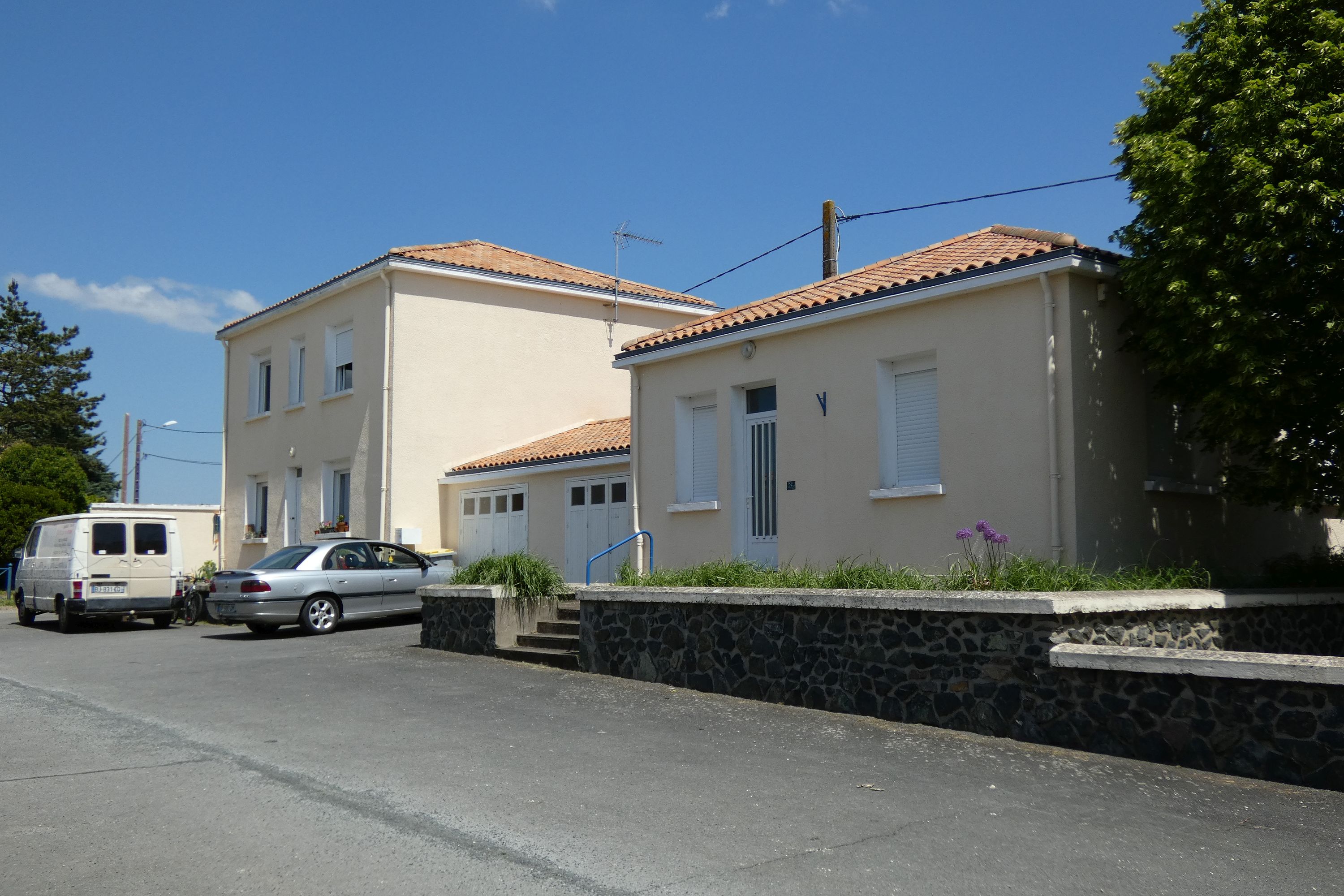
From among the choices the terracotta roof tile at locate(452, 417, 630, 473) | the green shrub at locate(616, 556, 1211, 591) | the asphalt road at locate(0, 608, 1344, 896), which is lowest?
the asphalt road at locate(0, 608, 1344, 896)

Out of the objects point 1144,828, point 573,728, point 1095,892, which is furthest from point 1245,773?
point 573,728

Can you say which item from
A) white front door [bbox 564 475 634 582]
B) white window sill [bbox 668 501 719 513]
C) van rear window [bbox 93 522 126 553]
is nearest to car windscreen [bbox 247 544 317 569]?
van rear window [bbox 93 522 126 553]

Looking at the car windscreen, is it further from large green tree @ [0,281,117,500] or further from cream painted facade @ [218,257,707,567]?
large green tree @ [0,281,117,500]

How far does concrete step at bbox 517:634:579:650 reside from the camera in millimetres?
13180

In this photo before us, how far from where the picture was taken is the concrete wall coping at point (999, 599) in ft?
27.8

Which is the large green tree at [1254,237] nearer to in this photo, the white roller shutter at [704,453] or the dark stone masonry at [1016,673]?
the dark stone masonry at [1016,673]

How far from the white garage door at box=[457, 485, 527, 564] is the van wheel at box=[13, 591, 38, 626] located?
8028 millimetres

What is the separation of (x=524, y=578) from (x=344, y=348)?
1168cm

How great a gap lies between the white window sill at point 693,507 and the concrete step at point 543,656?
8.97 feet

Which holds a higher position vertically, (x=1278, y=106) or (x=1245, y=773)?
(x=1278, y=106)

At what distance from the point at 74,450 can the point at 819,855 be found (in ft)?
184

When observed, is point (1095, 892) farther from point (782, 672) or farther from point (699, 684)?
point (699, 684)

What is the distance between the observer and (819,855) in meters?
5.52

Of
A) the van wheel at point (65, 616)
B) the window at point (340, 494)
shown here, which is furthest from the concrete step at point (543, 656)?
the window at point (340, 494)
